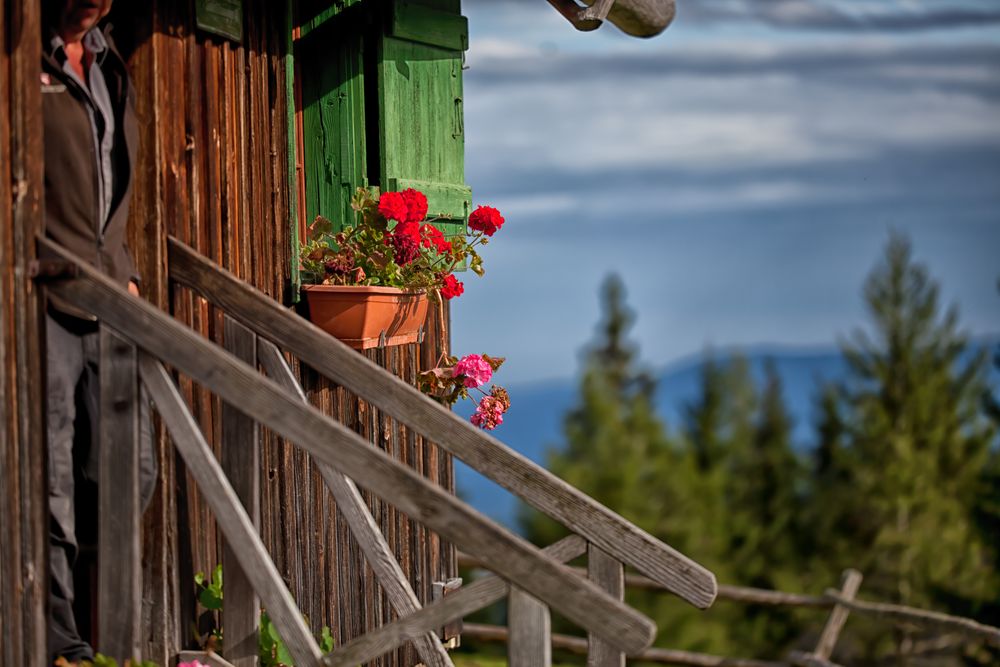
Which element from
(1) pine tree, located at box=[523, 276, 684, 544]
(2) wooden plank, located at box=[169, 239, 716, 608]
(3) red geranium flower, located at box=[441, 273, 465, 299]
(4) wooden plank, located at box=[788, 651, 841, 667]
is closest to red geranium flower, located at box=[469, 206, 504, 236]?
(3) red geranium flower, located at box=[441, 273, 465, 299]

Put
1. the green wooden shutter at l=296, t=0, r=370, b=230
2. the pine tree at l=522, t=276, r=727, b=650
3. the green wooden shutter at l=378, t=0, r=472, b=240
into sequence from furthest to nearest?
the pine tree at l=522, t=276, r=727, b=650, the green wooden shutter at l=378, t=0, r=472, b=240, the green wooden shutter at l=296, t=0, r=370, b=230

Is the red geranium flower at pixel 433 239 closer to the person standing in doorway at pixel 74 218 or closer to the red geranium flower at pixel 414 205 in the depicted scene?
the red geranium flower at pixel 414 205

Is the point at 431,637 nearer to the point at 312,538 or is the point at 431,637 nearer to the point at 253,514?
the point at 253,514

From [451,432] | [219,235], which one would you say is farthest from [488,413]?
[451,432]

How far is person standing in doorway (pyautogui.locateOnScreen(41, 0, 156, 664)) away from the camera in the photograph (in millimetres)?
3803

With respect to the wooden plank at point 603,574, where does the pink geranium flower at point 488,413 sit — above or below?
above

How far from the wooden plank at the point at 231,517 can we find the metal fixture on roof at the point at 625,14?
3.03m

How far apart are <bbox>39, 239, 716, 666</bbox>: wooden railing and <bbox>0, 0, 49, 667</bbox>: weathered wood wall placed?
0.11 metres

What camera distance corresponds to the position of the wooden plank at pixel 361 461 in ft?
10.3

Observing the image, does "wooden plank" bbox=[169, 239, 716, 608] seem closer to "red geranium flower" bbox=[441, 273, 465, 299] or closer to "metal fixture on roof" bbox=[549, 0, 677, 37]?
"red geranium flower" bbox=[441, 273, 465, 299]

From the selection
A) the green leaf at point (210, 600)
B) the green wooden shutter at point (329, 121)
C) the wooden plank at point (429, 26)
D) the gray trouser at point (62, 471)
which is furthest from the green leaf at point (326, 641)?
the wooden plank at point (429, 26)

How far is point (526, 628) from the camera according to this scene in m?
3.28

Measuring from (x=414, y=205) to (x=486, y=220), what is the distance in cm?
74

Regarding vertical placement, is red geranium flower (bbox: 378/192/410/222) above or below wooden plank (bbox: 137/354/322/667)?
above
